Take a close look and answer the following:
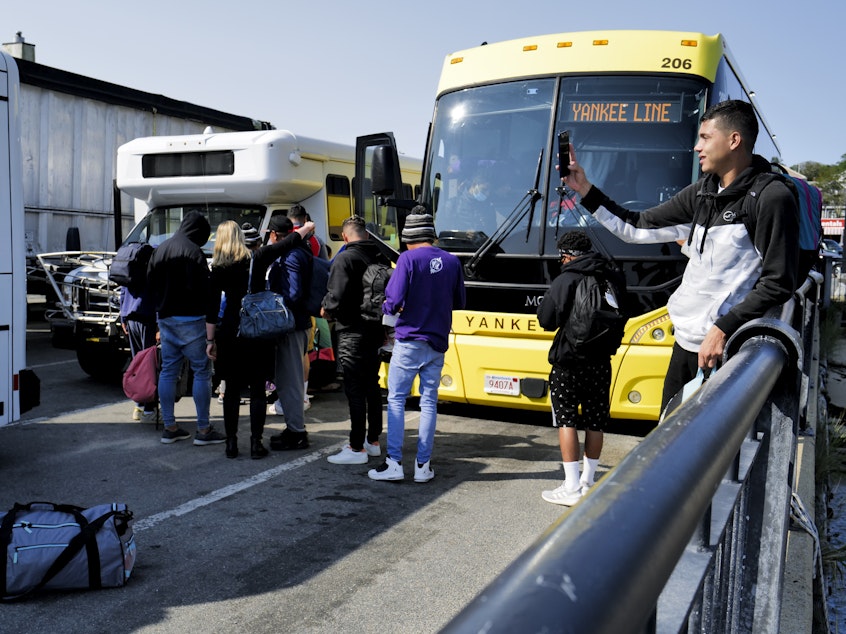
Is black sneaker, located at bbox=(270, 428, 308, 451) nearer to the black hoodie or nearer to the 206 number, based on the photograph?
the black hoodie

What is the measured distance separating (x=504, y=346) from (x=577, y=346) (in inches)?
65.6

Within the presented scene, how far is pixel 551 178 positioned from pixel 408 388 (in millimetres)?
2298

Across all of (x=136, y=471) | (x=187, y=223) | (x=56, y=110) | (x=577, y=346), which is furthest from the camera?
(x=56, y=110)

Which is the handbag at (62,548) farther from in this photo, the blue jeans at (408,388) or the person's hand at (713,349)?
the person's hand at (713,349)

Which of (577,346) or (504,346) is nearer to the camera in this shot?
(577,346)

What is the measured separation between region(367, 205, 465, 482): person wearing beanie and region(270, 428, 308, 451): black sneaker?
3.32 feet

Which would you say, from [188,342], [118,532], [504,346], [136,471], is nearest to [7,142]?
[188,342]

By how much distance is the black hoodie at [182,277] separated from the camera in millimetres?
6617

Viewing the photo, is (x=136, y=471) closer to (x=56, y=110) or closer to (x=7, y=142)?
(x=7, y=142)

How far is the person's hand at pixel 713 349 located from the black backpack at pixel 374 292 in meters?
3.09

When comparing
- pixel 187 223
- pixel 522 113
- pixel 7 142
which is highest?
pixel 522 113

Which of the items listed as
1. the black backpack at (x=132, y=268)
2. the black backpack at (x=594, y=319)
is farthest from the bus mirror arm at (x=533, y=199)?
the black backpack at (x=132, y=268)

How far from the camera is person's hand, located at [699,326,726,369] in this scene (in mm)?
3281

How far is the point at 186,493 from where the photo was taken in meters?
5.55
